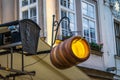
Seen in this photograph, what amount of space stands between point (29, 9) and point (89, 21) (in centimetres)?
306

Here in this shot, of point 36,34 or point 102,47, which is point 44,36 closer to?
point 102,47

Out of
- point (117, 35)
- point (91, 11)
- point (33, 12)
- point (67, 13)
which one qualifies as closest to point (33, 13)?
point (33, 12)

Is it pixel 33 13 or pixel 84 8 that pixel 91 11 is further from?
pixel 33 13

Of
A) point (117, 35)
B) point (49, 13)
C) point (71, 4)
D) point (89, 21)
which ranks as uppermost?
point (71, 4)

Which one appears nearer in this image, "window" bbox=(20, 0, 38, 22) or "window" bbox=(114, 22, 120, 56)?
"window" bbox=(20, 0, 38, 22)

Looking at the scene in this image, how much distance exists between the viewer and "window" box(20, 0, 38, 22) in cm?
1221

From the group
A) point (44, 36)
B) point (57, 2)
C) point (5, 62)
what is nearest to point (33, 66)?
point (5, 62)

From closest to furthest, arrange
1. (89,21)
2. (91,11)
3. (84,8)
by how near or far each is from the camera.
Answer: (84,8)
(89,21)
(91,11)

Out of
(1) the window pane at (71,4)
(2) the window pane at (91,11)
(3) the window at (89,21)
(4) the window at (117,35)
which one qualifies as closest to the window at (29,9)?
(1) the window pane at (71,4)

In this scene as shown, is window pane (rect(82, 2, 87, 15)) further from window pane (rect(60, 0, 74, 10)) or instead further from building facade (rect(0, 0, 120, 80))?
window pane (rect(60, 0, 74, 10))

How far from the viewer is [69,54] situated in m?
3.98

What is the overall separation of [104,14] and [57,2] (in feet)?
11.7

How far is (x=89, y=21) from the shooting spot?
567 inches

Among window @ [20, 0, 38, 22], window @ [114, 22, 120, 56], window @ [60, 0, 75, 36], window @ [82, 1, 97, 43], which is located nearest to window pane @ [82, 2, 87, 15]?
window @ [82, 1, 97, 43]
